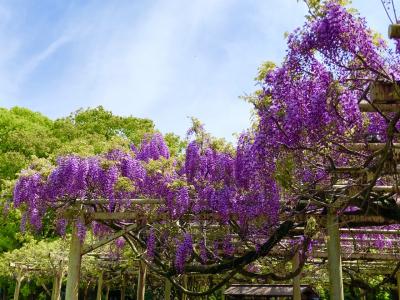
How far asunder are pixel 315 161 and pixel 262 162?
0.92 m

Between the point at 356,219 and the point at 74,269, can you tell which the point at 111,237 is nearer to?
the point at 74,269

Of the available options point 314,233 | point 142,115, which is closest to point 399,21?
point 314,233

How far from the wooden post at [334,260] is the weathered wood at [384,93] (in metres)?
3.63

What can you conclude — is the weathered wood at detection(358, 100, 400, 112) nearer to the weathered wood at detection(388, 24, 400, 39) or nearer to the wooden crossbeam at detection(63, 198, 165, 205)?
the weathered wood at detection(388, 24, 400, 39)

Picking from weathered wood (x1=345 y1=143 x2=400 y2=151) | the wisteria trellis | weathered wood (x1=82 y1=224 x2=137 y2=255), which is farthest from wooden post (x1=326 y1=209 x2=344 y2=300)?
weathered wood (x1=82 y1=224 x2=137 y2=255)

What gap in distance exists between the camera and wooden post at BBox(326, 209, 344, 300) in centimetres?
740

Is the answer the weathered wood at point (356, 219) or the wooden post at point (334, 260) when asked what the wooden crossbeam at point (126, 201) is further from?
the wooden post at point (334, 260)

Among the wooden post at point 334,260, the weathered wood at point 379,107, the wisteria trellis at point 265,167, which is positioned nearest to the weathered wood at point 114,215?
the wisteria trellis at point 265,167

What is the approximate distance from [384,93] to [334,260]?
408 centimetres

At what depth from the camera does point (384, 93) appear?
13.0 ft

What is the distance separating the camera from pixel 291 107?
5359 millimetres

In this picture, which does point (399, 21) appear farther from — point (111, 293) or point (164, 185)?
point (111, 293)

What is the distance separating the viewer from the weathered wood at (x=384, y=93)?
156 inches

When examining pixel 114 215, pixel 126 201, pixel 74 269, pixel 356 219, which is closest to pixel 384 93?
pixel 356 219
